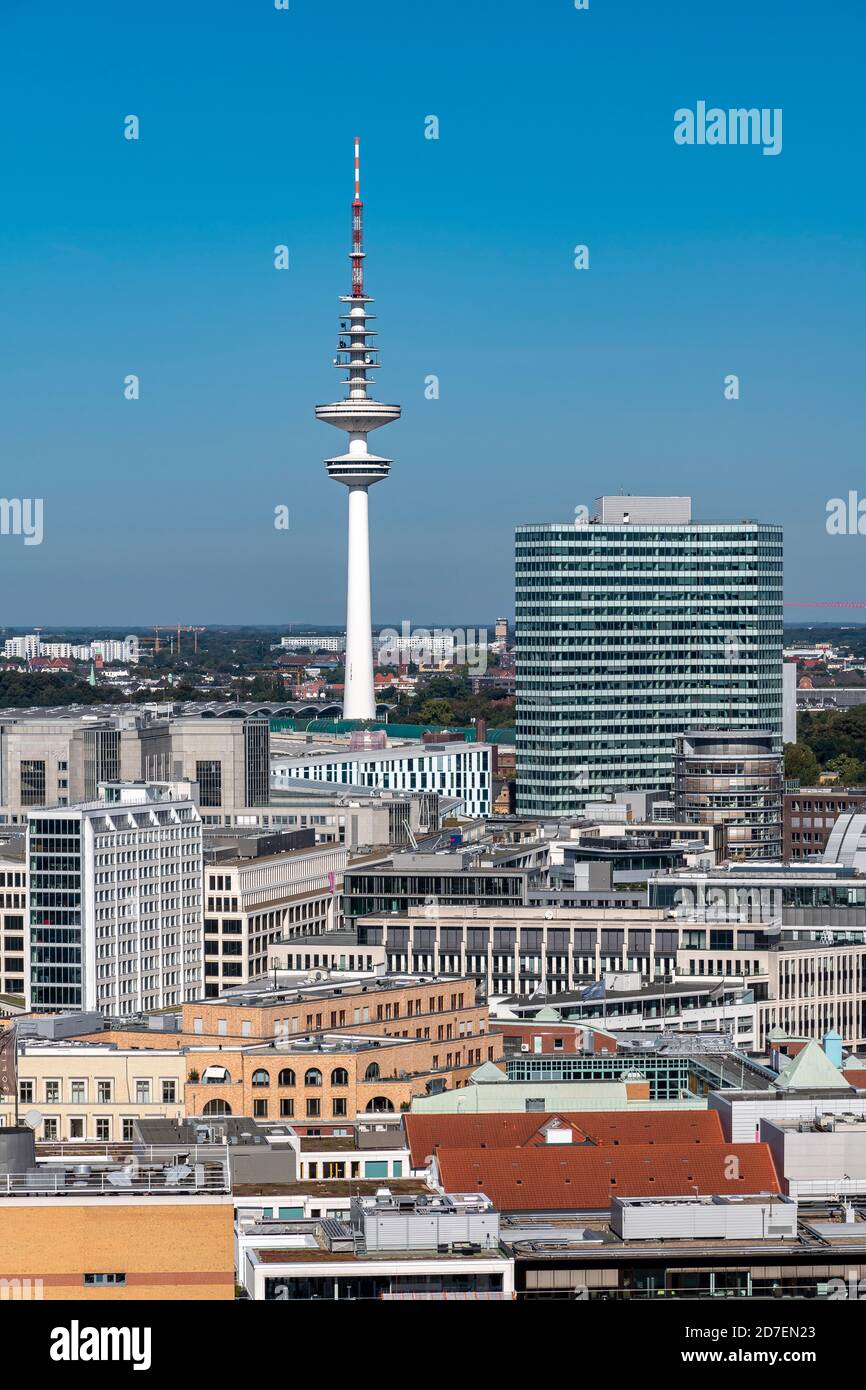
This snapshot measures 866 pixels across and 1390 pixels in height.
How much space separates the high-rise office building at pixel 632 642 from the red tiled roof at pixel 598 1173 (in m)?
87.2

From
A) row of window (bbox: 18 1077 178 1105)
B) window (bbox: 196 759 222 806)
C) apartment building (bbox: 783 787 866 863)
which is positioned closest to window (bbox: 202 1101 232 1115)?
row of window (bbox: 18 1077 178 1105)

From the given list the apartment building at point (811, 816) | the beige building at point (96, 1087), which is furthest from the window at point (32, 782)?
the beige building at point (96, 1087)

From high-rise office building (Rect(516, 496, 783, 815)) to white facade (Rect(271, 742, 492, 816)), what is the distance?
12.1 m

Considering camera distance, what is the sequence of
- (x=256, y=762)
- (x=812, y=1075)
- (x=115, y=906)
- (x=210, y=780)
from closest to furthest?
1. (x=812, y=1075)
2. (x=115, y=906)
3. (x=210, y=780)
4. (x=256, y=762)

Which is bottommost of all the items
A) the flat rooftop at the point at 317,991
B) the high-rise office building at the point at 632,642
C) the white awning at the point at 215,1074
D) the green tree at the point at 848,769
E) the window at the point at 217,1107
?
the window at the point at 217,1107

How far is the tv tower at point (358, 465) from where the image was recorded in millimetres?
174875

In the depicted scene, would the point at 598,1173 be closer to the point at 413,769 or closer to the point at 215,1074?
the point at 215,1074

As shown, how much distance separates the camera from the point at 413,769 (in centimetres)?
14138

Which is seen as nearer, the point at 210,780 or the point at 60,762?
the point at 60,762

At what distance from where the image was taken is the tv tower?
174875mm

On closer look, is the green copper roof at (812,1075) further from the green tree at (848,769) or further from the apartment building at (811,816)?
the green tree at (848,769)

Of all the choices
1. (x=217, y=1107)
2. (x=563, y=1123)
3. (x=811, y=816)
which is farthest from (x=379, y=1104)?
(x=811, y=816)

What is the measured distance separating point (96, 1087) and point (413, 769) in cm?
9271
